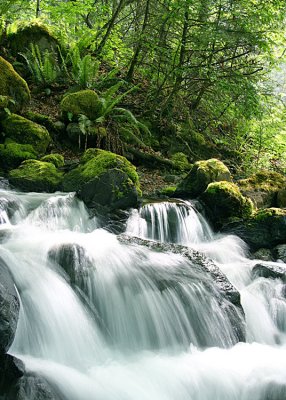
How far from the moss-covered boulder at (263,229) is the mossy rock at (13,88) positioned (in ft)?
16.9

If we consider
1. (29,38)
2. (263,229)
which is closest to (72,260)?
(263,229)

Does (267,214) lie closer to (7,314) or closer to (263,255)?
(263,255)

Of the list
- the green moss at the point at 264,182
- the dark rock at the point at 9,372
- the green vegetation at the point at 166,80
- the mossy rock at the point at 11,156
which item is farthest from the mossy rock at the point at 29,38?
the dark rock at the point at 9,372

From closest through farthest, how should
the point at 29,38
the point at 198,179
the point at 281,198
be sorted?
1. the point at 198,179
2. the point at 281,198
3. the point at 29,38

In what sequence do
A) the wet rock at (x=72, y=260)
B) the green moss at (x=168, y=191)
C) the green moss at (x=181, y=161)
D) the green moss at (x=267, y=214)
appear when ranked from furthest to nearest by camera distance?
the green moss at (x=181, y=161), the green moss at (x=168, y=191), the green moss at (x=267, y=214), the wet rock at (x=72, y=260)

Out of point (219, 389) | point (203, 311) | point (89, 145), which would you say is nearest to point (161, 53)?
point (89, 145)

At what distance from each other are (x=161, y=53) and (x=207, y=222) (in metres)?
5.00

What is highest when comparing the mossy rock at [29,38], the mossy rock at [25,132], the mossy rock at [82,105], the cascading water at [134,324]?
the mossy rock at [29,38]

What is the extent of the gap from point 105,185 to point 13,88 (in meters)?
3.86

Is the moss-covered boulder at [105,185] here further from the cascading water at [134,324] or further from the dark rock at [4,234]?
the dark rock at [4,234]

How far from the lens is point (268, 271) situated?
216 inches

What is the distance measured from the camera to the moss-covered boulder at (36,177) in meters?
6.98

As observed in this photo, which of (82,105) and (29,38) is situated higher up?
(29,38)

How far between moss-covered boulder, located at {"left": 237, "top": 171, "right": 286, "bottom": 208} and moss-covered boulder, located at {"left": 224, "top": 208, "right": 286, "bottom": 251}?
50.7 inches
